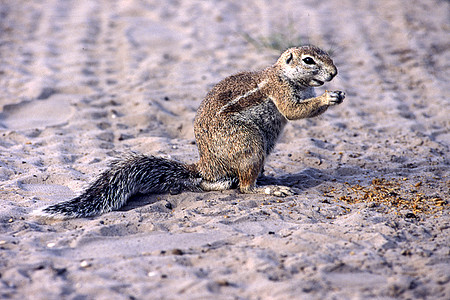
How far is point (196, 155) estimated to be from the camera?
545cm

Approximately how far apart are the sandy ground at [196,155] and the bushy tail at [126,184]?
96 mm

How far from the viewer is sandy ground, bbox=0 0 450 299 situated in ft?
10.1

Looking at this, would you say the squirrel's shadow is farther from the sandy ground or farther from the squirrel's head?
the squirrel's head

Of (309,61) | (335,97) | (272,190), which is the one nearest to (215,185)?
(272,190)

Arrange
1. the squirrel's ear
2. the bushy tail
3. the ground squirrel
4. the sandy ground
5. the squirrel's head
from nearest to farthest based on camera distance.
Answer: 1. the sandy ground
2. the bushy tail
3. the ground squirrel
4. the squirrel's head
5. the squirrel's ear

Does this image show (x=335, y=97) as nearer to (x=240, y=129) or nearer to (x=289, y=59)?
(x=289, y=59)

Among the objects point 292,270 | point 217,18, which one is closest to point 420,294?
point 292,270

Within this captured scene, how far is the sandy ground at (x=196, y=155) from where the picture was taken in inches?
121

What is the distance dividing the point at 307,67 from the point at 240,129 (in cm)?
90

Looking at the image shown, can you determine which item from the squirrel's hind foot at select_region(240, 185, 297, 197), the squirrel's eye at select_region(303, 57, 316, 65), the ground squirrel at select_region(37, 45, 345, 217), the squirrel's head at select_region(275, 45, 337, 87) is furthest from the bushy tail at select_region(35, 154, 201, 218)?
the squirrel's eye at select_region(303, 57, 316, 65)

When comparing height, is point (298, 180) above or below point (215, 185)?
below

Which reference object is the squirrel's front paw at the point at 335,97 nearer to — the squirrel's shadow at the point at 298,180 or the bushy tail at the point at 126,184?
the squirrel's shadow at the point at 298,180

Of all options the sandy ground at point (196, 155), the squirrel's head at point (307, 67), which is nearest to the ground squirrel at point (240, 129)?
the squirrel's head at point (307, 67)

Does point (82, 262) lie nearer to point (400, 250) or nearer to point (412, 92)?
point (400, 250)
